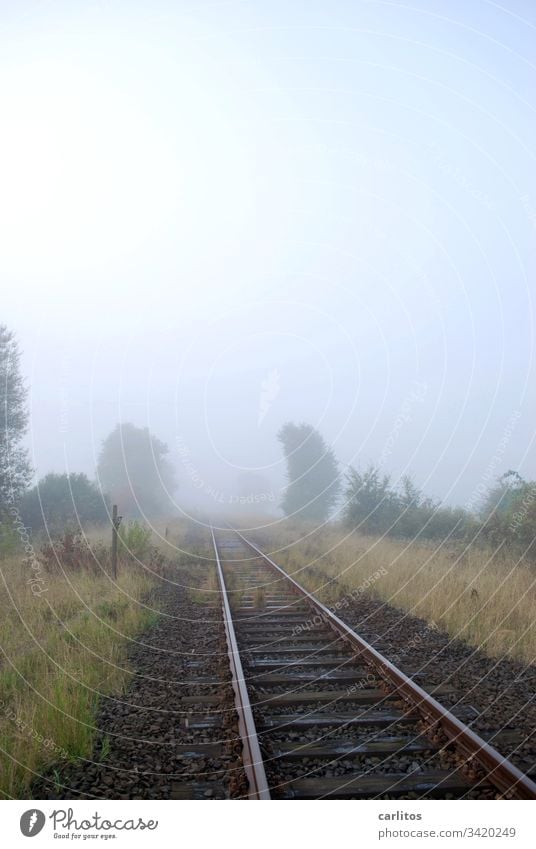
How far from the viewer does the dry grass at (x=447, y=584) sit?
25.0ft

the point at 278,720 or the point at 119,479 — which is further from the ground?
the point at 119,479

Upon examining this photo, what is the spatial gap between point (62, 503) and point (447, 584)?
18.2 meters

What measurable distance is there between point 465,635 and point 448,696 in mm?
2425

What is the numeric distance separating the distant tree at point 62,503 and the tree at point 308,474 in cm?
1966

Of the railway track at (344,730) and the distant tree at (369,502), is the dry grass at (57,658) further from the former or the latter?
the distant tree at (369,502)

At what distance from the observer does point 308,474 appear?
45000 mm

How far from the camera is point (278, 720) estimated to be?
189 inches

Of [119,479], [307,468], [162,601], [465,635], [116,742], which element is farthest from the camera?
[119,479]

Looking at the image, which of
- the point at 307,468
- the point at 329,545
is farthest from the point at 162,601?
the point at 307,468

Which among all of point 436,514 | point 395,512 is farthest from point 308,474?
point 436,514

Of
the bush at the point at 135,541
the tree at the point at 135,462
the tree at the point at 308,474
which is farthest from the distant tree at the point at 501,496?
the tree at the point at 135,462

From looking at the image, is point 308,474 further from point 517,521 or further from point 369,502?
point 517,521

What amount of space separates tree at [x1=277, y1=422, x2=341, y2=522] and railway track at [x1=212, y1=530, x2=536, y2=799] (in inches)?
1379
